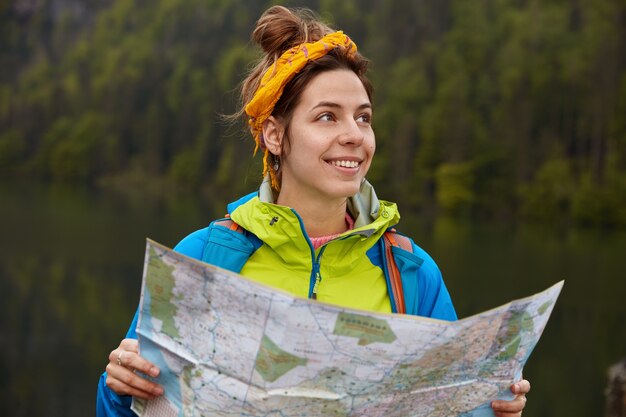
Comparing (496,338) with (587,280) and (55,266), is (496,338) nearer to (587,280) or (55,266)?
(587,280)

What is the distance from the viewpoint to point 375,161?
1866 inches

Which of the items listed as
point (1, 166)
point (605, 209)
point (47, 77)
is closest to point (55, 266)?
point (605, 209)

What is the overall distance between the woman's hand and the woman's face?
51 centimetres

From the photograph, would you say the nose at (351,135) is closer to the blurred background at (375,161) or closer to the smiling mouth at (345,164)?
the smiling mouth at (345,164)

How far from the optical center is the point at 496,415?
5.21 ft

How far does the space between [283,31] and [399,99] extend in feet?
169

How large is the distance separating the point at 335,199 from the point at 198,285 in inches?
17.8

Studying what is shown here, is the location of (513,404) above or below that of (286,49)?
below

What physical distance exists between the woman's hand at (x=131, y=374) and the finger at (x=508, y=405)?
624 mm

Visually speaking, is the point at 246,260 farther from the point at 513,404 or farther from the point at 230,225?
the point at 513,404

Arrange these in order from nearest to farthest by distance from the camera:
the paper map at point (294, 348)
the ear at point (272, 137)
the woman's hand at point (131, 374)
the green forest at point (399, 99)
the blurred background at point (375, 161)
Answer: the paper map at point (294, 348)
the woman's hand at point (131, 374)
the ear at point (272, 137)
the blurred background at point (375, 161)
the green forest at point (399, 99)

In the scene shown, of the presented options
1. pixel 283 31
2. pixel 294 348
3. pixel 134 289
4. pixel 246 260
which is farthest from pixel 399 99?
pixel 294 348

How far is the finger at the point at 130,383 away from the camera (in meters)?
1.52

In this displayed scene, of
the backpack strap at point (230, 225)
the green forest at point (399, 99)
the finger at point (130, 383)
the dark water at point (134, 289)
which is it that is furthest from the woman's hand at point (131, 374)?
the green forest at point (399, 99)
